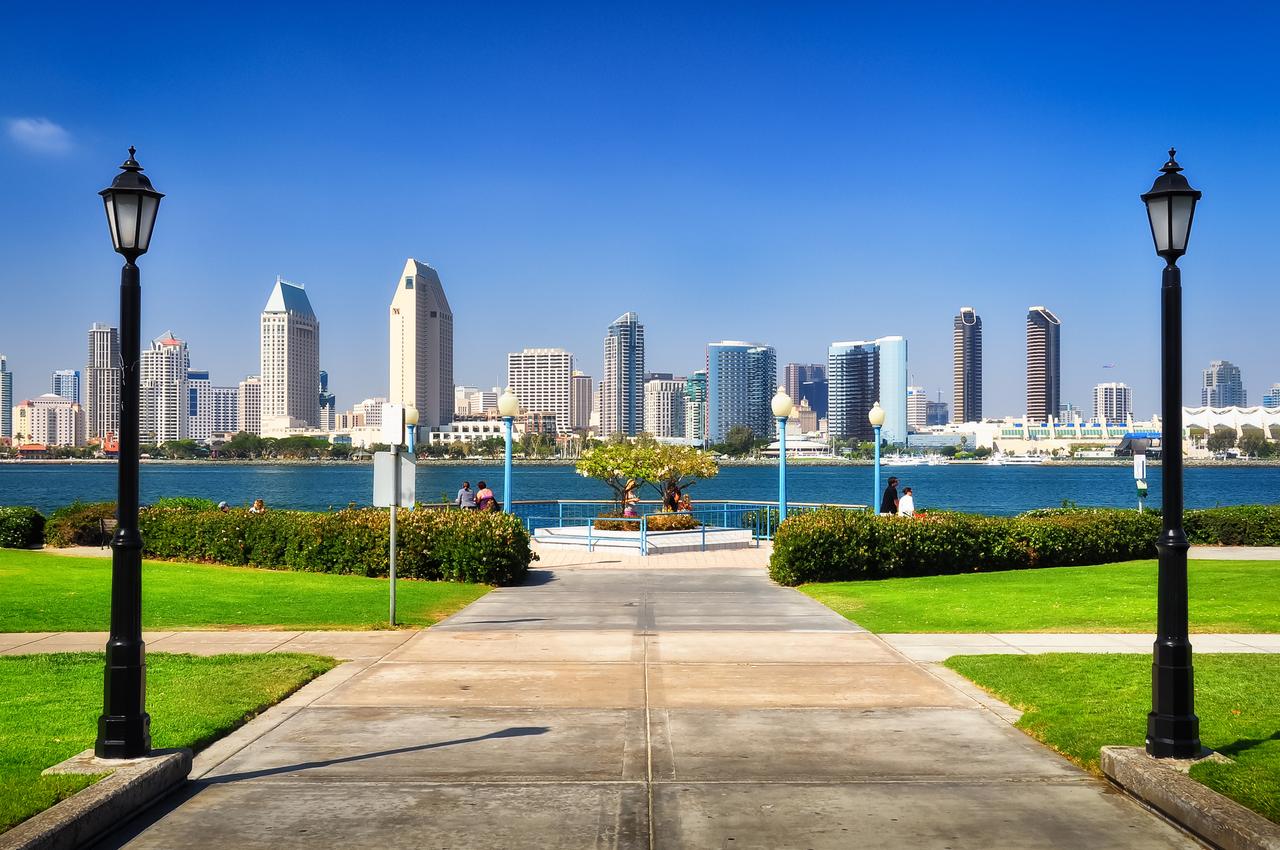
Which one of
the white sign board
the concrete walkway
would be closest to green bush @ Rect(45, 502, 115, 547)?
the white sign board

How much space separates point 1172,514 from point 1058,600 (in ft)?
32.6

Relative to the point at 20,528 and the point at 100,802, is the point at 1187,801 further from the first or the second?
the point at 20,528

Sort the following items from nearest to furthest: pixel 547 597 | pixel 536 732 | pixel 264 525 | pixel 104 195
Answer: pixel 104 195 < pixel 536 732 < pixel 547 597 < pixel 264 525

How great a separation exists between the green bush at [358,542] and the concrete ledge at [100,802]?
12639mm

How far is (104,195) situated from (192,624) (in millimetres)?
8198

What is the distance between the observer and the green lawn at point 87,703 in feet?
22.0

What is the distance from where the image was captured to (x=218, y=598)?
54.8 feet

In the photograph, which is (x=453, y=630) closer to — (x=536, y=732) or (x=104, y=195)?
(x=536, y=732)

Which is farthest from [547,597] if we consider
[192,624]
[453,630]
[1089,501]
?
[1089,501]

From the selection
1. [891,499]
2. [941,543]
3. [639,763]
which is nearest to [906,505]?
[891,499]

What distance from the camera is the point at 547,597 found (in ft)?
58.3

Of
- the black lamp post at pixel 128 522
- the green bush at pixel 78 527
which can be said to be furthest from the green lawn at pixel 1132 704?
the green bush at pixel 78 527

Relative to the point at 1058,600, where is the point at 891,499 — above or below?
above

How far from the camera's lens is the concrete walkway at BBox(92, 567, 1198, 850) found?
6109 mm
